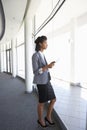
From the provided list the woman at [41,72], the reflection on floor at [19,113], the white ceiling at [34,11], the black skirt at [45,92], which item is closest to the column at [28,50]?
the white ceiling at [34,11]

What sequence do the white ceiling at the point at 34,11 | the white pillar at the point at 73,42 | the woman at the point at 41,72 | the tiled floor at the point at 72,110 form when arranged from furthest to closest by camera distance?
the white pillar at the point at 73,42 → the white ceiling at the point at 34,11 → the tiled floor at the point at 72,110 → the woman at the point at 41,72

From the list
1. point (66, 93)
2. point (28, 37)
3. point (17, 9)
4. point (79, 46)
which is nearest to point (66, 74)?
point (79, 46)

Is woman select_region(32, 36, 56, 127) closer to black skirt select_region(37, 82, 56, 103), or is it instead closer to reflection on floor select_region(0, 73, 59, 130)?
black skirt select_region(37, 82, 56, 103)

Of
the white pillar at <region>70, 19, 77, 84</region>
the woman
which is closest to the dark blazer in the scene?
the woman

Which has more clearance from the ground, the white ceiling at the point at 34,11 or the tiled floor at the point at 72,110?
the white ceiling at the point at 34,11

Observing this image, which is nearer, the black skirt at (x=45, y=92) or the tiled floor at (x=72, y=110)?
the black skirt at (x=45, y=92)

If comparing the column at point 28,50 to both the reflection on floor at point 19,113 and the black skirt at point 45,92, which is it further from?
the black skirt at point 45,92

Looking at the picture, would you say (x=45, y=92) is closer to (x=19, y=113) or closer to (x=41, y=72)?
(x=41, y=72)

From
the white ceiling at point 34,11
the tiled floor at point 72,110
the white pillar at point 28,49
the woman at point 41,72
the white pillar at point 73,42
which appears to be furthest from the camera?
the white pillar at point 73,42

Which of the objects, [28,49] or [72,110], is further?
[28,49]

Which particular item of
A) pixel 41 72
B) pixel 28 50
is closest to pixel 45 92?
pixel 41 72

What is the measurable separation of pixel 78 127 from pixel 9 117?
1540mm

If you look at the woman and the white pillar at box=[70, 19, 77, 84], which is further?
the white pillar at box=[70, 19, 77, 84]

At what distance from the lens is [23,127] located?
313 centimetres
